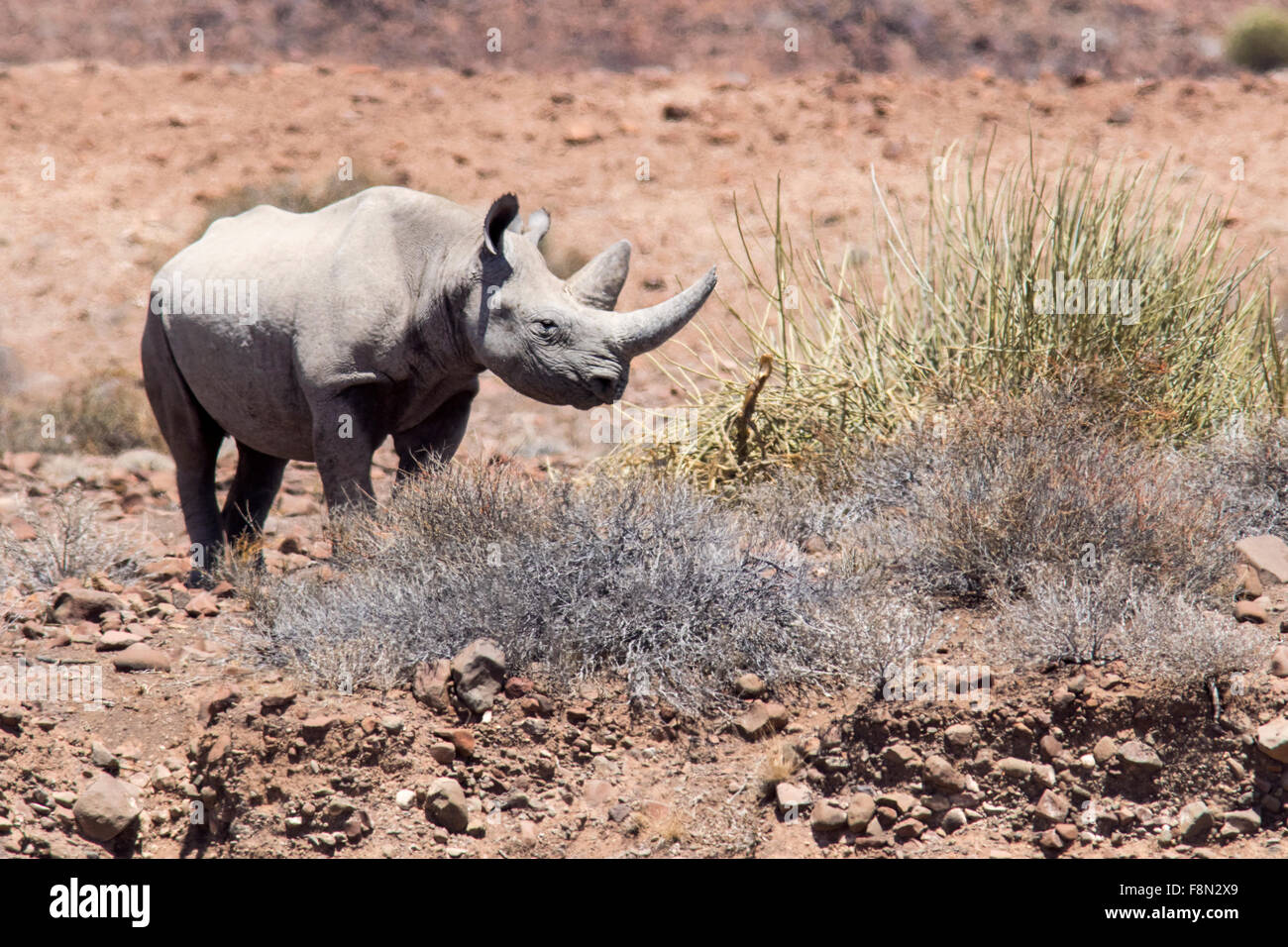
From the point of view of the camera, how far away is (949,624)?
554 centimetres

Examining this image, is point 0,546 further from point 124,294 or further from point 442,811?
point 124,294

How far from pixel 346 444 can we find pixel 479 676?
4.56ft

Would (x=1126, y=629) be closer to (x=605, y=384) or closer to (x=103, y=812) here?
(x=605, y=384)

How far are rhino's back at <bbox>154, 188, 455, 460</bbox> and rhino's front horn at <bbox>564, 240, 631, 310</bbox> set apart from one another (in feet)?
2.52

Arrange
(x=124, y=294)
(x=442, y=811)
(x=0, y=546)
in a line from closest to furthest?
1. (x=442, y=811)
2. (x=0, y=546)
3. (x=124, y=294)

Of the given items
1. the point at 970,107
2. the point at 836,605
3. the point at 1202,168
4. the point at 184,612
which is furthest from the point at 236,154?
the point at 836,605

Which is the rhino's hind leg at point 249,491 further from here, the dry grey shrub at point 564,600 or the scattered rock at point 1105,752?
the scattered rock at point 1105,752

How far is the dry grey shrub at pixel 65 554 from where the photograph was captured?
6.89 meters

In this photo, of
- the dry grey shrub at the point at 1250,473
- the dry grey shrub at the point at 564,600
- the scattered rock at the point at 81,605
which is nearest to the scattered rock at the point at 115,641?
the scattered rock at the point at 81,605

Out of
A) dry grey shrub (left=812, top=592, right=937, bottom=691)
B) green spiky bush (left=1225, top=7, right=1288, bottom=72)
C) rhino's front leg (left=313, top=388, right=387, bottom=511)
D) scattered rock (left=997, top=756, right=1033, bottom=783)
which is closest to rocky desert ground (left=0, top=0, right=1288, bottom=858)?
scattered rock (left=997, top=756, right=1033, bottom=783)

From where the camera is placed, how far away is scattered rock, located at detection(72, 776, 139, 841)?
496cm

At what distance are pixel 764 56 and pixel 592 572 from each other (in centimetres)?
2170

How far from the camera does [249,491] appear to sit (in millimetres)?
7379

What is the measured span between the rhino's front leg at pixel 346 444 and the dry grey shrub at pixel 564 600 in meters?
0.25
